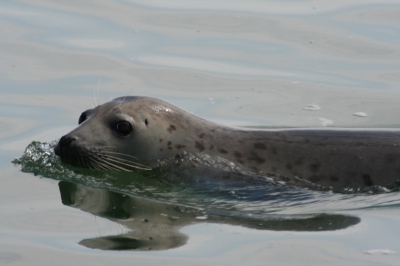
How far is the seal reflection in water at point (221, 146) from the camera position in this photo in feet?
23.8

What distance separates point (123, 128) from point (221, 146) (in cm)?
82

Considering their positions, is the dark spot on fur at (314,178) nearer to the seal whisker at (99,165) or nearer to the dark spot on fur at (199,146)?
the dark spot on fur at (199,146)

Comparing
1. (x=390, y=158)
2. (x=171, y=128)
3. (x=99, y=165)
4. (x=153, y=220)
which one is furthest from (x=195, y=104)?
(x=153, y=220)

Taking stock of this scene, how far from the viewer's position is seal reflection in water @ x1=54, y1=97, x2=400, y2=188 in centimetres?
725

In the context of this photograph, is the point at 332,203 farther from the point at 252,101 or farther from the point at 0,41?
the point at 0,41

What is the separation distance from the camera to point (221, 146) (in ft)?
24.7

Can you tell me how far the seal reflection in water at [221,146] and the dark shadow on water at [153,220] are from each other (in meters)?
0.40

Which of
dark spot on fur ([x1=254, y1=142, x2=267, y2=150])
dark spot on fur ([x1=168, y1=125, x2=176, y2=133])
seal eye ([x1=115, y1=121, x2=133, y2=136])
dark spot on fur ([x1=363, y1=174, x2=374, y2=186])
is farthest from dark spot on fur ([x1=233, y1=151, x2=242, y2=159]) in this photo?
dark spot on fur ([x1=363, y1=174, x2=374, y2=186])

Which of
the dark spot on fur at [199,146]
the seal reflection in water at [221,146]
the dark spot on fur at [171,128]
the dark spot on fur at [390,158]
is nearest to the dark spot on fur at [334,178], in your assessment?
the seal reflection in water at [221,146]

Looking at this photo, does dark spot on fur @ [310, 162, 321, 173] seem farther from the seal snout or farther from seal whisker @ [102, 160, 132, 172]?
the seal snout

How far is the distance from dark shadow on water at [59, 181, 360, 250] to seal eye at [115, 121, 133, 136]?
52 cm

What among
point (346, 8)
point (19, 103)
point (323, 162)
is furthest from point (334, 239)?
point (346, 8)

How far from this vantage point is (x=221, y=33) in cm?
1288

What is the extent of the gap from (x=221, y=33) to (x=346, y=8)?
7.45 ft
